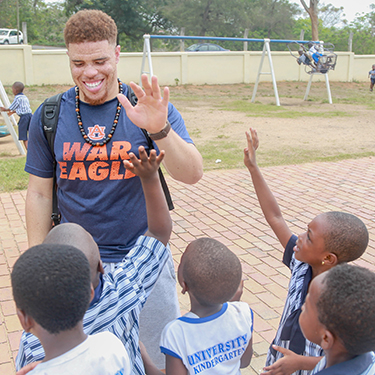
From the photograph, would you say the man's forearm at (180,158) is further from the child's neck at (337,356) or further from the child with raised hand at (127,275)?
the child's neck at (337,356)

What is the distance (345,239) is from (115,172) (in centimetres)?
106

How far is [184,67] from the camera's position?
21578 mm

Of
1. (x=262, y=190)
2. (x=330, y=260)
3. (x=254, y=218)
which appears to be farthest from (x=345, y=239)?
(x=254, y=218)

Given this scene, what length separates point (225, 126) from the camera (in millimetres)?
11539

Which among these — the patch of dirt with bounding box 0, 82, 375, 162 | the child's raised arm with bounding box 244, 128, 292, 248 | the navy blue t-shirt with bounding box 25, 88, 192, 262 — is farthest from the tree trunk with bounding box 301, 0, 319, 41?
the navy blue t-shirt with bounding box 25, 88, 192, 262

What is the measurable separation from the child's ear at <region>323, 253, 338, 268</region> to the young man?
678 millimetres

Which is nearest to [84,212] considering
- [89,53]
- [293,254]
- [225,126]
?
[89,53]

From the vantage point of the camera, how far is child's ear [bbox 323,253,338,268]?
194 cm

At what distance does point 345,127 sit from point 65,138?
10.7 m

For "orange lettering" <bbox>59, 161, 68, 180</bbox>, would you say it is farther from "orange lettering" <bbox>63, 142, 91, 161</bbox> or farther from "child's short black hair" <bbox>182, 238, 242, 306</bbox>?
"child's short black hair" <bbox>182, 238, 242, 306</bbox>

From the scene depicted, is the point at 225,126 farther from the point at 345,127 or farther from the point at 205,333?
the point at 205,333

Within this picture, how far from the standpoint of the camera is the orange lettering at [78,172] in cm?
204

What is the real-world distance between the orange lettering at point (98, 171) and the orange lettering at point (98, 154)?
3 cm

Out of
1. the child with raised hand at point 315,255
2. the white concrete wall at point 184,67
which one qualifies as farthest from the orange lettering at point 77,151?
the white concrete wall at point 184,67
